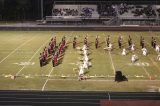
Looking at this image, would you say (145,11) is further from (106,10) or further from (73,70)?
(73,70)

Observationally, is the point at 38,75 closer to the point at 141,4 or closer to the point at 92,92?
the point at 92,92

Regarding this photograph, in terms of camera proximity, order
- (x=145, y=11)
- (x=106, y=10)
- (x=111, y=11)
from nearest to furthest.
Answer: (x=145, y=11)
(x=111, y=11)
(x=106, y=10)

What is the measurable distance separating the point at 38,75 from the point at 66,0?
33.8 m

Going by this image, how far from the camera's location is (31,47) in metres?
28.4

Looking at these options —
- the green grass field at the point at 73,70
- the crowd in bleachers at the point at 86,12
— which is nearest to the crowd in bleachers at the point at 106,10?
the crowd in bleachers at the point at 86,12

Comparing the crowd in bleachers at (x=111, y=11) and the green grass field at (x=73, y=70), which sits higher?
the crowd in bleachers at (x=111, y=11)

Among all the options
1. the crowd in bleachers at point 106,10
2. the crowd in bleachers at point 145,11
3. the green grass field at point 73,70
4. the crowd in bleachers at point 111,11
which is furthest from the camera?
the crowd in bleachers at point 106,10

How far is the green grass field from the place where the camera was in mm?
17328

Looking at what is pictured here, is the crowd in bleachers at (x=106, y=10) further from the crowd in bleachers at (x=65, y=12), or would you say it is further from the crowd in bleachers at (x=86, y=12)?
the crowd in bleachers at (x=65, y=12)

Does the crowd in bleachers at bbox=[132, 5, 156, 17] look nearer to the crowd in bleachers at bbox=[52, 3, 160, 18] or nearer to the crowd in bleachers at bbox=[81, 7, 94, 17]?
the crowd in bleachers at bbox=[52, 3, 160, 18]

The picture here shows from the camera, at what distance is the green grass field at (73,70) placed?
56.9ft

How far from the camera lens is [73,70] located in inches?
814

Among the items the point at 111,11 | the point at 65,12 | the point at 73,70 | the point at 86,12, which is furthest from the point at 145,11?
Result: the point at 73,70

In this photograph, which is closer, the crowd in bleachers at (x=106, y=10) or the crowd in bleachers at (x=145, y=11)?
the crowd in bleachers at (x=145, y=11)
